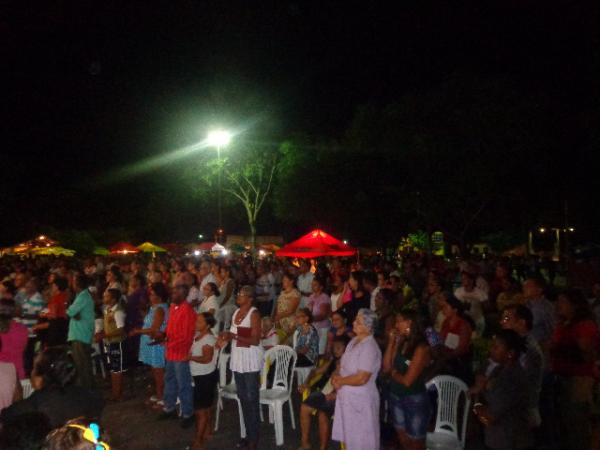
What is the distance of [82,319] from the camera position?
7.68 metres

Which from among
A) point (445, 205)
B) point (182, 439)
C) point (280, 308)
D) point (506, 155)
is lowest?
point (182, 439)

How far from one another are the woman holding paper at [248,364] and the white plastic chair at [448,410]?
1.75m

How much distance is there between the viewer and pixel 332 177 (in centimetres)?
2923

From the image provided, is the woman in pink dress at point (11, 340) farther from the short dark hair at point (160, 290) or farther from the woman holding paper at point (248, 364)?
the short dark hair at point (160, 290)

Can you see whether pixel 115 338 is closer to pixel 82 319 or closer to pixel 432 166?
pixel 82 319

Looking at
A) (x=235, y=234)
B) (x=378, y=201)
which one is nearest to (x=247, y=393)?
(x=378, y=201)

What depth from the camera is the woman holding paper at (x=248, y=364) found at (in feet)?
19.4

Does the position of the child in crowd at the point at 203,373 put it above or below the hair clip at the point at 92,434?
below

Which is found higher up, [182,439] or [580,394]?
[580,394]

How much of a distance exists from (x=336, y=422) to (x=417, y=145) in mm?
20409

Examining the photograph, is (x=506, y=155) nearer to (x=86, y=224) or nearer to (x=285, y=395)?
(x=285, y=395)

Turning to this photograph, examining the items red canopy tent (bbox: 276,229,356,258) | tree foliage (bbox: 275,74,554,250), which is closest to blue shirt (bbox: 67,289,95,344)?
red canopy tent (bbox: 276,229,356,258)

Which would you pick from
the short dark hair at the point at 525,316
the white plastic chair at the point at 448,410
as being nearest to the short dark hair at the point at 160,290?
the white plastic chair at the point at 448,410

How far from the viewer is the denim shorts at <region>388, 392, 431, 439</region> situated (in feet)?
15.9
